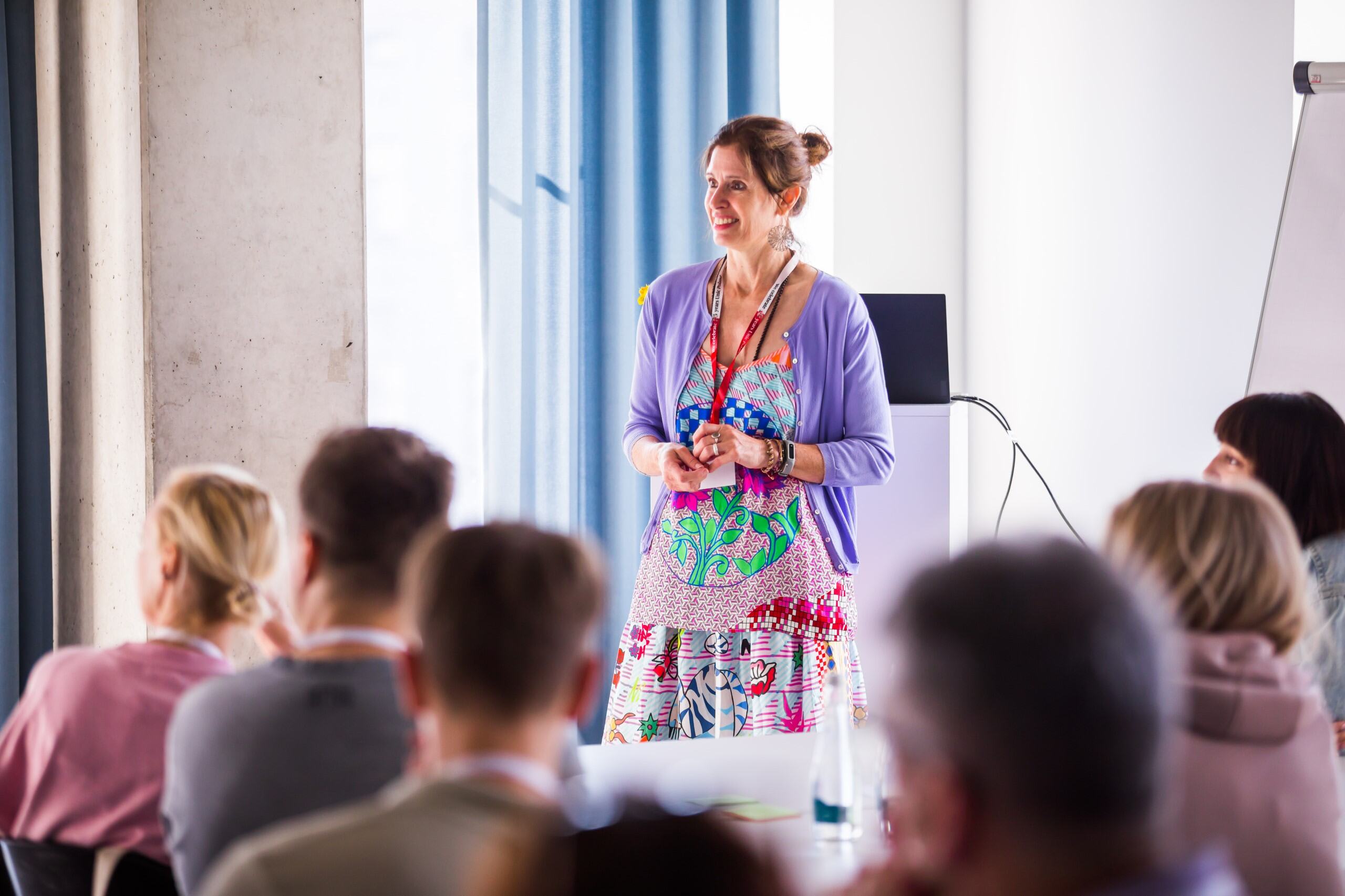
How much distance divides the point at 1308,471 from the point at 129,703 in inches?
73.9

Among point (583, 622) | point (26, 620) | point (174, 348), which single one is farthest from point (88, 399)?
point (583, 622)

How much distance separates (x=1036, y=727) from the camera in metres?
0.69

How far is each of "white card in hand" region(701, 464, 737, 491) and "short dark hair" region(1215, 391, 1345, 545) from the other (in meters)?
0.89

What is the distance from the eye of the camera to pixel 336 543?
4.15 ft

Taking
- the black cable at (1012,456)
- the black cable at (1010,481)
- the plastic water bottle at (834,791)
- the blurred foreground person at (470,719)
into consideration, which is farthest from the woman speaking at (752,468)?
the black cable at (1010,481)

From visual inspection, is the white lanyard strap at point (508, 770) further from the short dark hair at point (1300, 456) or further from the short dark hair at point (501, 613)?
the short dark hair at point (1300, 456)

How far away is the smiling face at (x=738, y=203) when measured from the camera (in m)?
2.22

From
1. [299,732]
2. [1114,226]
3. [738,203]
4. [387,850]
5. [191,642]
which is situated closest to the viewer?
[387,850]

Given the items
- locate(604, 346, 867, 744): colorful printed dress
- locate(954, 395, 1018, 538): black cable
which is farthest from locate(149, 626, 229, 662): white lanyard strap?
locate(954, 395, 1018, 538): black cable

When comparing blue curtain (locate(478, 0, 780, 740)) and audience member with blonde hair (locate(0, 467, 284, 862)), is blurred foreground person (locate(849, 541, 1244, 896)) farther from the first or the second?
blue curtain (locate(478, 0, 780, 740))

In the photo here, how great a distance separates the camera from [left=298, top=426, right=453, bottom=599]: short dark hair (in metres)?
1.26

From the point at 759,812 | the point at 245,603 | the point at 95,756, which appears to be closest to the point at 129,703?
the point at 95,756

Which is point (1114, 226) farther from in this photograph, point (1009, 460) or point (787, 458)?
point (787, 458)

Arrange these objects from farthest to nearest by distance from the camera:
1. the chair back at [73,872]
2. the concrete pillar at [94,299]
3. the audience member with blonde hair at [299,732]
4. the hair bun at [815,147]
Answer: the concrete pillar at [94,299] → the hair bun at [815,147] → the chair back at [73,872] → the audience member with blonde hair at [299,732]
